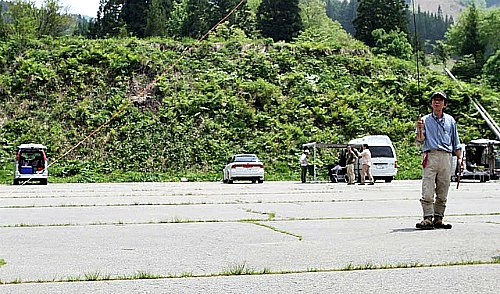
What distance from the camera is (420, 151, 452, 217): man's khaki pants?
1070cm

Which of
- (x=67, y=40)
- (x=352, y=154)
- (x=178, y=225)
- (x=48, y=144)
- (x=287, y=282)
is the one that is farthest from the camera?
(x=67, y=40)

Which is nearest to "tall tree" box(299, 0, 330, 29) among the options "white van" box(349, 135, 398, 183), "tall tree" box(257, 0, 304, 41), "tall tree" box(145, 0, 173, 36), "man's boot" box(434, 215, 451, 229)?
"tall tree" box(257, 0, 304, 41)

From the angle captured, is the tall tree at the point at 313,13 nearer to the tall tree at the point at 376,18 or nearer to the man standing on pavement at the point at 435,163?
the tall tree at the point at 376,18

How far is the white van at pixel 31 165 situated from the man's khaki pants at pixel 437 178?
2594 cm

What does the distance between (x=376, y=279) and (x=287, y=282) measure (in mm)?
775

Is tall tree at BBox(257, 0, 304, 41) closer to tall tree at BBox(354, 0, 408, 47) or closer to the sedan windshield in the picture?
tall tree at BBox(354, 0, 408, 47)

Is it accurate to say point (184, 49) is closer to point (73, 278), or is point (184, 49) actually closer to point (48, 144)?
point (48, 144)

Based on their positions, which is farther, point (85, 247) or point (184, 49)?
point (184, 49)

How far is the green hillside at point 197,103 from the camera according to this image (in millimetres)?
42406

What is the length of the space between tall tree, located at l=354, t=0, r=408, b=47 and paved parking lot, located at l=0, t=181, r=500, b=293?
71756mm

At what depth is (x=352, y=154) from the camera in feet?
106

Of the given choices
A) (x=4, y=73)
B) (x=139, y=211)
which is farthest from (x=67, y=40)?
(x=139, y=211)

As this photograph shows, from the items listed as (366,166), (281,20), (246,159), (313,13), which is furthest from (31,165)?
(313,13)

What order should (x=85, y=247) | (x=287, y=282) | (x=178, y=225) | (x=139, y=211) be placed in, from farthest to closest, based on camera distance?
1. (x=139, y=211)
2. (x=178, y=225)
3. (x=85, y=247)
4. (x=287, y=282)
